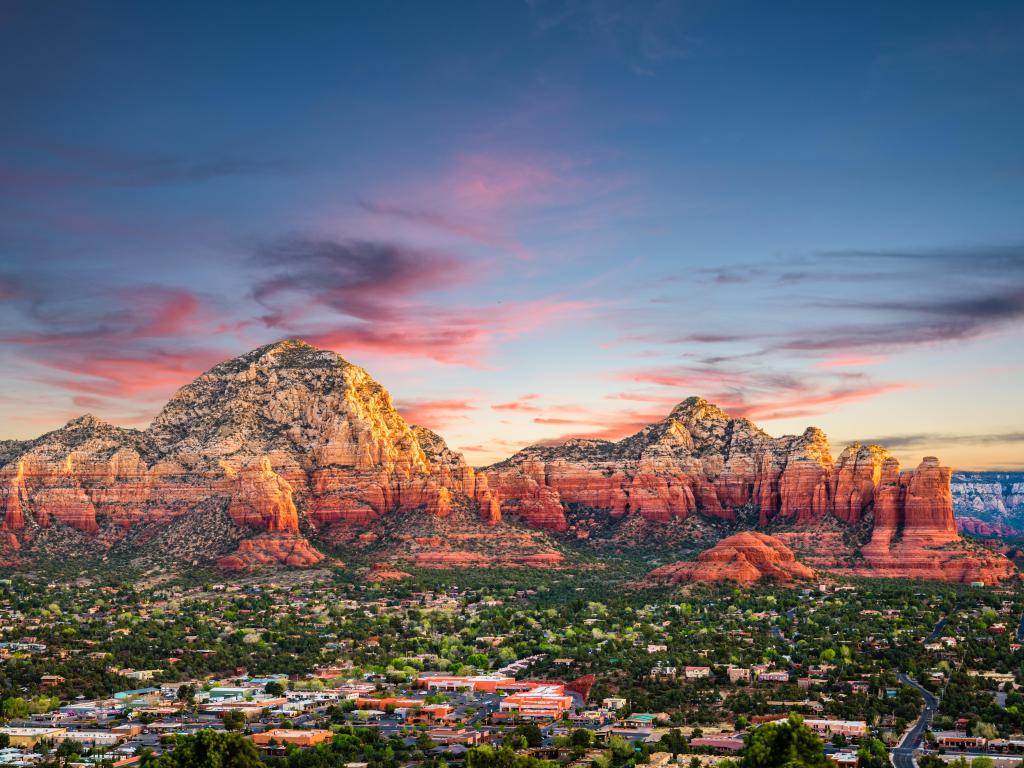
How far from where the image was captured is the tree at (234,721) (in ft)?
361

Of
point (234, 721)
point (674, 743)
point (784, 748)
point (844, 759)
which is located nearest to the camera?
point (784, 748)

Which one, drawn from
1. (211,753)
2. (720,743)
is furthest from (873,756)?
(211,753)

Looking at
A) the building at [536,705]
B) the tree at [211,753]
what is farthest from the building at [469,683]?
the tree at [211,753]

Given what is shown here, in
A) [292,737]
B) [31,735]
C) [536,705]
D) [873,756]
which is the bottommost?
[31,735]

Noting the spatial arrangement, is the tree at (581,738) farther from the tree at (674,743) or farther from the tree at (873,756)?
the tree at (873,756)

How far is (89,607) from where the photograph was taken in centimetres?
18050

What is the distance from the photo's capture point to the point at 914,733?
108062 mm

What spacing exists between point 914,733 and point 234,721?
57.3 metres

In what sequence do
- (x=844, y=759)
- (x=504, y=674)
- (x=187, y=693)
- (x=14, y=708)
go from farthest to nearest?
(x=504, y=674) → (x=187, y=693) → (x=14, y=708) → (x=844, y=759)

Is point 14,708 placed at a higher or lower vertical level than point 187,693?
lower

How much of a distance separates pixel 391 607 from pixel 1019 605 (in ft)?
288

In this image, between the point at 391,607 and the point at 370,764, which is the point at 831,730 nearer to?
the point at 370,764

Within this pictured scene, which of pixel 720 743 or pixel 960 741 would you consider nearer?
pixel 960 741

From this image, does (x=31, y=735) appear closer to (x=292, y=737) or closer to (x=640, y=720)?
(x=292, y=737)
